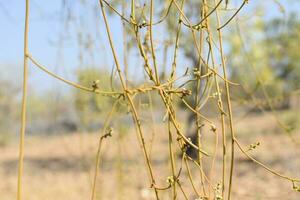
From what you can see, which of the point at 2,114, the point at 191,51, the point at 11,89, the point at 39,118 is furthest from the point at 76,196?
the point at 39,118

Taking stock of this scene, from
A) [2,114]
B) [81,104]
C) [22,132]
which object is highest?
[2,114]

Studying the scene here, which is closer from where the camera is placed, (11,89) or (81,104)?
(81,104)

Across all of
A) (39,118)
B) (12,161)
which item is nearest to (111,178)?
(12,161)

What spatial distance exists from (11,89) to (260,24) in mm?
9073

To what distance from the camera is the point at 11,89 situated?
16.3 m

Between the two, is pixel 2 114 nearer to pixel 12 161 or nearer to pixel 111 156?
pixel 12 161

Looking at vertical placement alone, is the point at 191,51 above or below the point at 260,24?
below

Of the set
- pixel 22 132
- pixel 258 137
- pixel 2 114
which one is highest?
pixel 2 114

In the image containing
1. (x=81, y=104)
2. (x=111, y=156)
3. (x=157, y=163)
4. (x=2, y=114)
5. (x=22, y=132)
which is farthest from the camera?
(x=2, y=114)

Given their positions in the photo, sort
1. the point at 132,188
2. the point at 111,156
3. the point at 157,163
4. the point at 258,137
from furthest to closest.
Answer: the point at 258,137 → the point at 111,156 → the point at 157,163 → the point at 132,188

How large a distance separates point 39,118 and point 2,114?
860 cm

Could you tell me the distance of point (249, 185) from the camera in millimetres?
5910

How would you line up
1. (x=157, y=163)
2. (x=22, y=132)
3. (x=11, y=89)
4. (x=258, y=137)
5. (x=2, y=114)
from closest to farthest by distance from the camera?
(x=22, y=132), (x=157, y=163), (x=258, y=137), (x=2, y=114), (x=11, y=89)

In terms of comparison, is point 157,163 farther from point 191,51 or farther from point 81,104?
point 81,104
